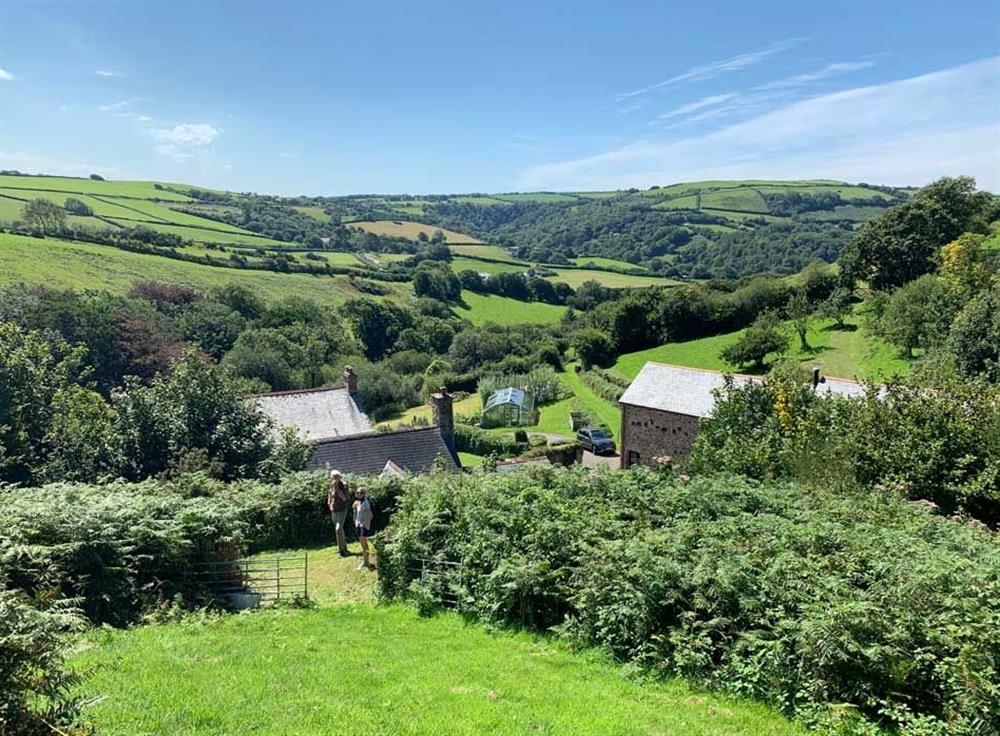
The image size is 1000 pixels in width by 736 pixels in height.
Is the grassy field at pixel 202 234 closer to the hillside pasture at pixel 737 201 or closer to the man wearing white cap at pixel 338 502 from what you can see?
the man wearing white cap at pixel 338 502

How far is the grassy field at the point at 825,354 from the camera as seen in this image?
4091 cm

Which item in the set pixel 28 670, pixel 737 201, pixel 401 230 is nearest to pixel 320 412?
pixel 28 670

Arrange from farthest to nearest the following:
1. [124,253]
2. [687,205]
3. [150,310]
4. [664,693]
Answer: [687,205], [124,253], [150,310], [664,693]

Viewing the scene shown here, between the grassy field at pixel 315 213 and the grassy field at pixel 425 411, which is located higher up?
the grassy field at pixel 315 213

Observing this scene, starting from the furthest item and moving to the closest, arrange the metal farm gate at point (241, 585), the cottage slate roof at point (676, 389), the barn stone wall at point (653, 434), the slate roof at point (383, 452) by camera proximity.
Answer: the barn stone wall at point (653, 434) < the cottage slate roof at point (676, 389) < the slate roof at point (383, 452) < the metal farm gate at point (241, 585)

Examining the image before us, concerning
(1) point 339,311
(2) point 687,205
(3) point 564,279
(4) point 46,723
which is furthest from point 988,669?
(2) point 687,205

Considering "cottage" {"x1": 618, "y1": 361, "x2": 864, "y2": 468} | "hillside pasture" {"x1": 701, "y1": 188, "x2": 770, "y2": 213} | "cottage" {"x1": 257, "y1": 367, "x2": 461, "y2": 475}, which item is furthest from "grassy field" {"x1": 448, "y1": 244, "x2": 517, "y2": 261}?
→ "cottage" {"x1": 257, "y1": 367, "x2": 461, "y2": 475}

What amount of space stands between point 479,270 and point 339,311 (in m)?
45.8

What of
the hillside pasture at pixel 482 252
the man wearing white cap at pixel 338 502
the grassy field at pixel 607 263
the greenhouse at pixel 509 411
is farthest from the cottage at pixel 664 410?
the grassy field at pixel 607 263

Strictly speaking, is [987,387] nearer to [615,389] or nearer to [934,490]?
[934,490]

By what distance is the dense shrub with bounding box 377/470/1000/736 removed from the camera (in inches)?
260

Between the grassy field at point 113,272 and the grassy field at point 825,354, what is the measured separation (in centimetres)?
4869

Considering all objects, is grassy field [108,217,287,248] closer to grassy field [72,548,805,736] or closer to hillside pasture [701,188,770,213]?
grassy field [72,548,805,736]

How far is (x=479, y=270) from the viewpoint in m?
124
